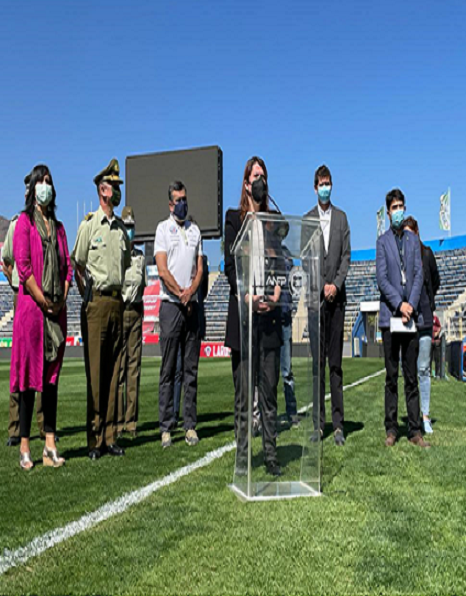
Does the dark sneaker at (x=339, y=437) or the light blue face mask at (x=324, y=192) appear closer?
the dark sneaker at (x=339, y=437)

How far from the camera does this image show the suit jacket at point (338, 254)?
5.88 meters

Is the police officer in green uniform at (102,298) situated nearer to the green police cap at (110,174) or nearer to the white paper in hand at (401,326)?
the green police cap at (110,174)

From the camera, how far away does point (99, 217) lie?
5254mm

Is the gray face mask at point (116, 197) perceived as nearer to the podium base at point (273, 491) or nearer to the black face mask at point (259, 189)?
the black face mask at point (259, 189)

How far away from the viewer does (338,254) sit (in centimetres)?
594

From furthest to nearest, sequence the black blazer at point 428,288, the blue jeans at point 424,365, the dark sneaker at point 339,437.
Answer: the blue jeans at point 424,365 → the black blazer at point 428,288 → the dark sneaker at point 339,437

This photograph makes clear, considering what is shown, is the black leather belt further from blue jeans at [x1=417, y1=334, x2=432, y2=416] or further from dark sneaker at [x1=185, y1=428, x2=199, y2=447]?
blue jeans at [x1=417, y1=334, x2=432, y2=416]

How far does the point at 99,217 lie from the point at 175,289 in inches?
32.7

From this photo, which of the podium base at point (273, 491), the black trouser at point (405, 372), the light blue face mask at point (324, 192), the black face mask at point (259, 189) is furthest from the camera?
the light blue face mask at point (324, 192)

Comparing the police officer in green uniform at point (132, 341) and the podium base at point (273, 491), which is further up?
the police officer in green uniform at point (132, 341)

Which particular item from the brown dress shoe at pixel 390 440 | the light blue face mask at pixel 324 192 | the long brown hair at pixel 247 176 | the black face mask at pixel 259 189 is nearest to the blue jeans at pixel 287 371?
the black face mask at pixel 259 189

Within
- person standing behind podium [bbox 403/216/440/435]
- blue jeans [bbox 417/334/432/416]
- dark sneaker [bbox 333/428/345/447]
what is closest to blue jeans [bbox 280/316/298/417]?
dark sneaker [bbox 333/428/345/447]

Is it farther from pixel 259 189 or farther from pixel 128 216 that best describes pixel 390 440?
pixel 128 216

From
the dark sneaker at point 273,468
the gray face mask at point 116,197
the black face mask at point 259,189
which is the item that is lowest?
the dark sneaker at point 273,468
